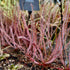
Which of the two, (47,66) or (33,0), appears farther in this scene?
(33,0)

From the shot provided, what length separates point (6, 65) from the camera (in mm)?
934

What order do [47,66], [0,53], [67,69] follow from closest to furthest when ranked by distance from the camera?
[67,69], [47,66], [0,53]

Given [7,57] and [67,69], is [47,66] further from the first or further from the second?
[7,57]

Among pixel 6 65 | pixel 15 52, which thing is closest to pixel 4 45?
pixel 15 52

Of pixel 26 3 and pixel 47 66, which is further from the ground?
pixel 26 3

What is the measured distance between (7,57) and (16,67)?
189 millimetres

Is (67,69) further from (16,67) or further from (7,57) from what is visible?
(7,57)

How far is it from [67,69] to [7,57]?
552mm

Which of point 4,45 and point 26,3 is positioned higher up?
point 26,3

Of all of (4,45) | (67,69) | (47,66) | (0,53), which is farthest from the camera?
(4,45)

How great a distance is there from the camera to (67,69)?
76cm

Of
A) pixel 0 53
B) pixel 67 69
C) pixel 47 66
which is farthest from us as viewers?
pixel 0 53

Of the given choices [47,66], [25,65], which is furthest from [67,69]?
[25,65]

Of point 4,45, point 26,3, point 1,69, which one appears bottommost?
point 1,69
